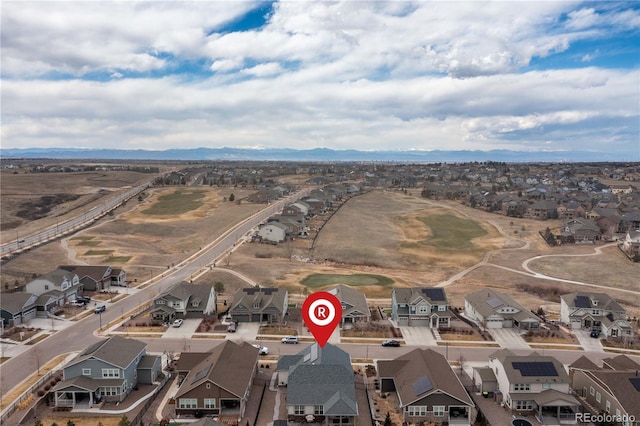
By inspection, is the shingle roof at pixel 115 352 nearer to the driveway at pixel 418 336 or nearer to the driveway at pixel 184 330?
the driveway at pixel 184 330

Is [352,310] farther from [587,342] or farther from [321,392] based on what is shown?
[587,342]

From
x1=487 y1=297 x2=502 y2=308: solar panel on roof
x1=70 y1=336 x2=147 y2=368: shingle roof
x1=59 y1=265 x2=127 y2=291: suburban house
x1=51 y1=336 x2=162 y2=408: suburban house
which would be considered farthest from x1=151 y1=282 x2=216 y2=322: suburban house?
x1=487 y1=297 x2=502 y2=308: solar panel on roof

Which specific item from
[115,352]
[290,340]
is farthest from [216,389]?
[290,340]

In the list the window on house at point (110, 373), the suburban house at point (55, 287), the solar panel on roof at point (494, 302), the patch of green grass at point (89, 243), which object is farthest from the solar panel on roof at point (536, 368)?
the patch of green grass at point (89, 243)

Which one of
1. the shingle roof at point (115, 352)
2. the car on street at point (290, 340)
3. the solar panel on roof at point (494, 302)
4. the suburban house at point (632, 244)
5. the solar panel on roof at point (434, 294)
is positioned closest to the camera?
the shingle roof at point (115, 352)

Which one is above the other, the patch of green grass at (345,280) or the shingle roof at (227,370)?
the shingle roof at (227,370)

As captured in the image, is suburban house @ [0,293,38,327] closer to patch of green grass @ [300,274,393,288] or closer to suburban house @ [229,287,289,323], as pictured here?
suburban house @ [229,287,289,323]

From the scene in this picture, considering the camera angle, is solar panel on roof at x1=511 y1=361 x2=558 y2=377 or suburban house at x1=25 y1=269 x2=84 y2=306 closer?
solar panel on roof at x1=511 y1=361 x2=558 y2=377
